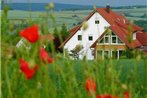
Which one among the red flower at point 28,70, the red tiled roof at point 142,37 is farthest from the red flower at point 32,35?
the red tiled roof at point 142,37

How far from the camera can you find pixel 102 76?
2203mm

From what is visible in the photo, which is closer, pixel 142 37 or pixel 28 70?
pixel 28 70

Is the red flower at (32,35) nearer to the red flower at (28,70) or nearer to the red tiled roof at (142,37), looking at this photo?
the red flower at (28,70)

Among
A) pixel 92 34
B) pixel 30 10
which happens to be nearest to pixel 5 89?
pixel 30 10

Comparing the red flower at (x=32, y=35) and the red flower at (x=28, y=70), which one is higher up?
the red flower at (x=32, y=35)

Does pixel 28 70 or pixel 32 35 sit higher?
pixel 32 35

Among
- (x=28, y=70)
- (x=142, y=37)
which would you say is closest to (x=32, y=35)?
(x=28, y=70)

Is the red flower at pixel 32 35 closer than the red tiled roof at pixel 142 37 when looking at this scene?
Yes

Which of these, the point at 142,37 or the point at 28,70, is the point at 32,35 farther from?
the point at 142,37

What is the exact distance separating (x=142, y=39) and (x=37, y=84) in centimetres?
5104

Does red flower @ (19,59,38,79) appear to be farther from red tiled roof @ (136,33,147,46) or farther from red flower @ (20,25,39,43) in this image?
red tiled roof @ (136,33,147,46)

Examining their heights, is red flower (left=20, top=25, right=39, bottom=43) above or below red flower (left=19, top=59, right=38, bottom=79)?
above

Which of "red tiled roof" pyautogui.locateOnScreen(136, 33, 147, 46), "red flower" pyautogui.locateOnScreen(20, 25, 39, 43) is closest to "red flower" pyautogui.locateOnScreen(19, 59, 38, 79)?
"red flower" pyautogui.locateOnScreen(20, 25, 39, 43)

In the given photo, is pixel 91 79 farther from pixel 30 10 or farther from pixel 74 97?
pixel 30 10
